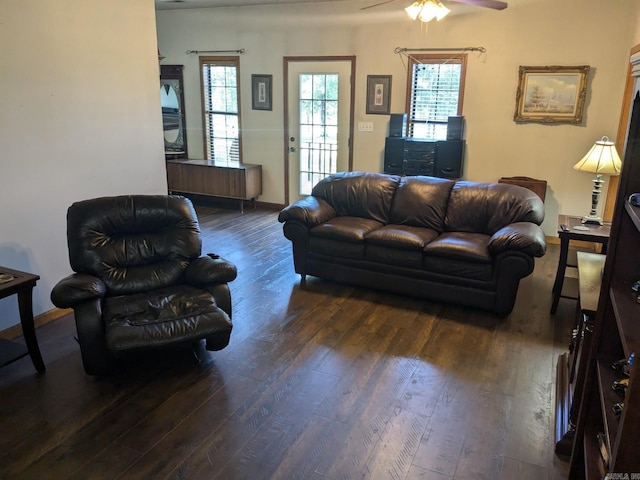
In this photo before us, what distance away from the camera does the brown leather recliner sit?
265 centimetres

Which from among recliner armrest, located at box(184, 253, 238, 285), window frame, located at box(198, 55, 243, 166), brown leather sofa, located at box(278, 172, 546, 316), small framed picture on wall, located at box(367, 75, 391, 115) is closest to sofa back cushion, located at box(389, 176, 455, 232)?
brown leather sofa, located at box(278, 172, 546, 316)

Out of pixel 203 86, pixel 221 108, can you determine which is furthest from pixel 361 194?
pixel 203 86

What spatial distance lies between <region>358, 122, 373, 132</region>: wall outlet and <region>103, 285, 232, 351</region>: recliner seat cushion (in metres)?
3.94

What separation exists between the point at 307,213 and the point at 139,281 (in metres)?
1.63

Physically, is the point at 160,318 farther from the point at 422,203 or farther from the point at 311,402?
the point at 422,203

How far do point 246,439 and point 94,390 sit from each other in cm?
96

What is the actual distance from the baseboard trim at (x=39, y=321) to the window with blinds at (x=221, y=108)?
394 centimetres

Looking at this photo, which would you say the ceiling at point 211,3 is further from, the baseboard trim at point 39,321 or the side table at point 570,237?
the baseboard trim at point 39,321

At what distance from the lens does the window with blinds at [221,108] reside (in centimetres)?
705

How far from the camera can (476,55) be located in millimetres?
5520

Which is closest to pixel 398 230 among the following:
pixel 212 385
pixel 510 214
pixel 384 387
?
pixel 510 214

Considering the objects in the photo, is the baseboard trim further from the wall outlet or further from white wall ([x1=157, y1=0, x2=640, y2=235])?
the wall outlet

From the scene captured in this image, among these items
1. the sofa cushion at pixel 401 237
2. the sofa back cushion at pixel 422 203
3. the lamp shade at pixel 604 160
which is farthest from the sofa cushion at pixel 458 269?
the lamp shade at pixel 604 160

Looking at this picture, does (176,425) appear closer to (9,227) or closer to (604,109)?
(9,227)
